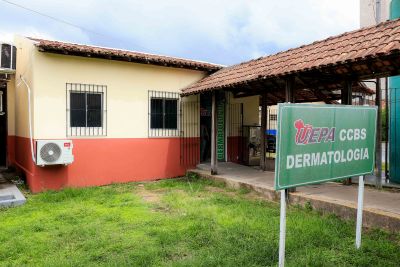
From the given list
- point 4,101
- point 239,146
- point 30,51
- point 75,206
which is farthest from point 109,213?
point 4,101

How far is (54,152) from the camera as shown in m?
7.87

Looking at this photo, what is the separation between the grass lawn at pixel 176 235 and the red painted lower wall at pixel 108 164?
1.05 metres

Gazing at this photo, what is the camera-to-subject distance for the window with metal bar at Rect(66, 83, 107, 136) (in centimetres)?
848

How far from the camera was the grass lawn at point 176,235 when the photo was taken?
391cm

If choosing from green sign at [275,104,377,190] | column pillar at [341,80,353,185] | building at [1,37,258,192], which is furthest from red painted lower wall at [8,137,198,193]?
green sign at [275,104,377,190]

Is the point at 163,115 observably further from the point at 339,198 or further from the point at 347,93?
the point at 339,198

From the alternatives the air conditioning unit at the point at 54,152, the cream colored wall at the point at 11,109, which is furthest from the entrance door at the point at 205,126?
the cream colored wall at the point at 11,109

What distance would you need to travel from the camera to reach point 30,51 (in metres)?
8.26

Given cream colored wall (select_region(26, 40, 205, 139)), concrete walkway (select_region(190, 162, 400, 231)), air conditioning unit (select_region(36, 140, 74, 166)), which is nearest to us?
concrete walkway (select_region(190, 162, 400, 231))

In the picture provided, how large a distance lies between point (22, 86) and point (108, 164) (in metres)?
3.76

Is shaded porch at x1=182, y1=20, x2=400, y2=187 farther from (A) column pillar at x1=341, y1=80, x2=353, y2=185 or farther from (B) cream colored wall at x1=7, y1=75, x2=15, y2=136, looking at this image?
(B) cream colored wall at x1=7, y1=75, x2=15, y2=136

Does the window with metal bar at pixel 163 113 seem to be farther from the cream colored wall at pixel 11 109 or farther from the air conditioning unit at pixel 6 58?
the cream colored wall at pixel 11 109

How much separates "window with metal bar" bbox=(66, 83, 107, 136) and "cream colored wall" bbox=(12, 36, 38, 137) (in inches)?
37.7

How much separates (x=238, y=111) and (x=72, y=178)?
6007mm
